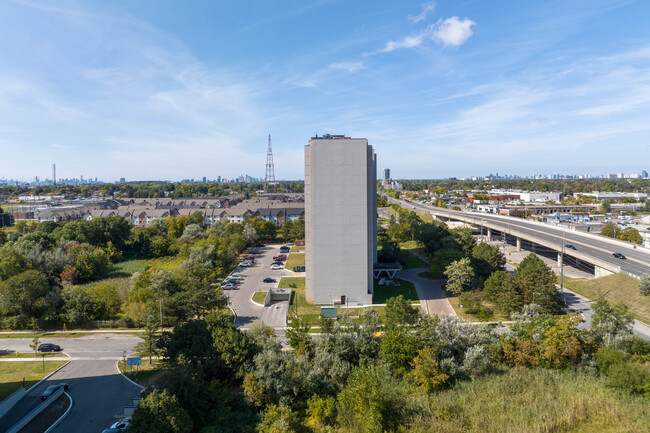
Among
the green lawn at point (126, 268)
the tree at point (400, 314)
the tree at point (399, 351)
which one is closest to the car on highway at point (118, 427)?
the tree at point (399, 351)

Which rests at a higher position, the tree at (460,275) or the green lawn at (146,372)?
the tree at (460,275)

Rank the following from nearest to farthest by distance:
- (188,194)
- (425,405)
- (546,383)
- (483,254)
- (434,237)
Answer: (425,405)
(546,383)
(483,254)
(434,237)
(188,194)

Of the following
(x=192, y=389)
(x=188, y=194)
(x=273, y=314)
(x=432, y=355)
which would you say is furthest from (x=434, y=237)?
(x=188, y=194)

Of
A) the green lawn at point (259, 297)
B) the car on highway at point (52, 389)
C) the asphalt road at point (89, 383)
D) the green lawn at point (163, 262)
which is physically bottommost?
the asphalt road at point (89, 383)

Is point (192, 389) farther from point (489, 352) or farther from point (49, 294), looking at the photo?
point (49, 294)

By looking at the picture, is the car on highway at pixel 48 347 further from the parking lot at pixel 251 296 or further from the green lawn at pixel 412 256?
the green lawn at pixel 412 256

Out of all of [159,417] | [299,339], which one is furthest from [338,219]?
[159,417]
